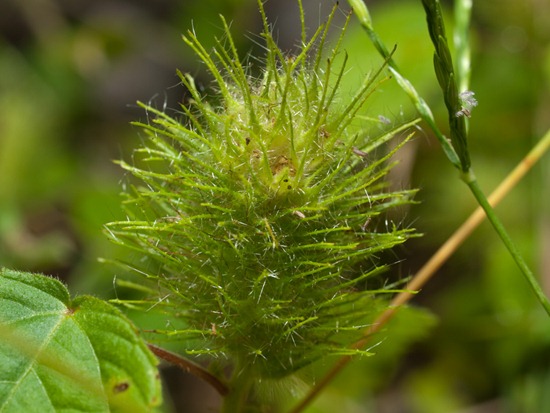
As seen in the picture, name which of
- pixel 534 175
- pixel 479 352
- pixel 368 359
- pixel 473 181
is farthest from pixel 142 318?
pixel 534 175

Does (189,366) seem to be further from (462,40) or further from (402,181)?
(462,40)

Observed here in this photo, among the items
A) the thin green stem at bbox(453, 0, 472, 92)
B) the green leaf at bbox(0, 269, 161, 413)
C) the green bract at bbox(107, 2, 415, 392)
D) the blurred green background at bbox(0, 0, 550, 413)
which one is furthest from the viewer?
the blurred green background at bbox(0, 0, 550, 413)

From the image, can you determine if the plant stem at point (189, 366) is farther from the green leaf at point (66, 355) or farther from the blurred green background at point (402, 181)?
the blurred green background at point (402, 181)

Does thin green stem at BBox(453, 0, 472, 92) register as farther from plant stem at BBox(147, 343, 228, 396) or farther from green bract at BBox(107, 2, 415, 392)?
plant stem at BBox(147, 343, 228, 396)

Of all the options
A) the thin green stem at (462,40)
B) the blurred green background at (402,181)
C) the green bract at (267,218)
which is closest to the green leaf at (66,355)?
the green bract at (267,218)

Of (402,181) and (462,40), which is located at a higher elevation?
(462,40)

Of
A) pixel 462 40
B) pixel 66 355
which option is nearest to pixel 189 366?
pixel 66 355

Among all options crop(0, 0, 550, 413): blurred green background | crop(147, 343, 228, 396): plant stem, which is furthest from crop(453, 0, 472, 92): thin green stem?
crop(147, 343, 228, 396): plant stem
